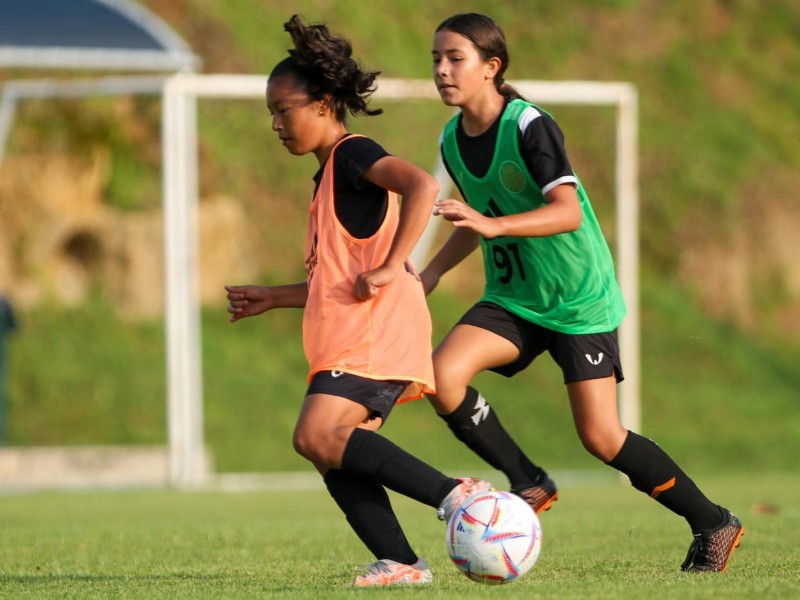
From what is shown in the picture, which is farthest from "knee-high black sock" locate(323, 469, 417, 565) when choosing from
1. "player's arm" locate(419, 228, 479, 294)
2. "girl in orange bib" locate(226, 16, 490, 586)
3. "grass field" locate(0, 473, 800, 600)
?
"player's arm" locate(419, 228, 479, 294)

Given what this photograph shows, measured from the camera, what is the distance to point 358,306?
4.88m

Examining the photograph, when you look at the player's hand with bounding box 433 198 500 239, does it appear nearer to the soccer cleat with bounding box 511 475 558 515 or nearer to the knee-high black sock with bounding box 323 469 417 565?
the knee-high black sock with bounding box 323 469 417 565

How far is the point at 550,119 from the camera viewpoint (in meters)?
5.52

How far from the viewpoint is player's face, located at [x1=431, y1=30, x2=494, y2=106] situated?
554cm

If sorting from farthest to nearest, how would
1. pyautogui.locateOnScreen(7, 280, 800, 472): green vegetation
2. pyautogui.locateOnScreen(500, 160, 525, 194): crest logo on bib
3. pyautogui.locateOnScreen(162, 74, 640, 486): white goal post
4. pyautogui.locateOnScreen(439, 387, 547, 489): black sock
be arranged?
pyautogui.locateOnScreen(7, 280, 800, 472): green vegetation < pyautogui.locateOnScreen(162, 74, 640, 486): white goal post < pyautogui.locateOnScreen(439, 387, 547, 489): black sock < pyautogui.locateOnScreen(500, 160, 525, 194): crest logo on bib

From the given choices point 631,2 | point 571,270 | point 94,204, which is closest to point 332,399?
point 571,270

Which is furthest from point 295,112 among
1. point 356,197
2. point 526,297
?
point 526,297

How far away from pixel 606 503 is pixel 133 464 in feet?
14.8

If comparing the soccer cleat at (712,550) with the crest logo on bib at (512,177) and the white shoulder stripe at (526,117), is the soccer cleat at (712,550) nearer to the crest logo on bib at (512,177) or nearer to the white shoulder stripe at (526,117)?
the crest logo on bib at (512,177)

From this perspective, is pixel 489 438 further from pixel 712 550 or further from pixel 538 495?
pixel 712 550

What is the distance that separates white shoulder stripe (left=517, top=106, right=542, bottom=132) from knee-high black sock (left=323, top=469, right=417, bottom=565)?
1408mm

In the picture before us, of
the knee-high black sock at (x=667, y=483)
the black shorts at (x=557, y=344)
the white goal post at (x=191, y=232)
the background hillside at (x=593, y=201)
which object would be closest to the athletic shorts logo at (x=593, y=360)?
the black shorts at (x=557, y=344)

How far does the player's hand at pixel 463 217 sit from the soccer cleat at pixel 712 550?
1433mm

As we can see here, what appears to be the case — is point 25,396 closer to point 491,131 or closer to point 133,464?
point 133,464
